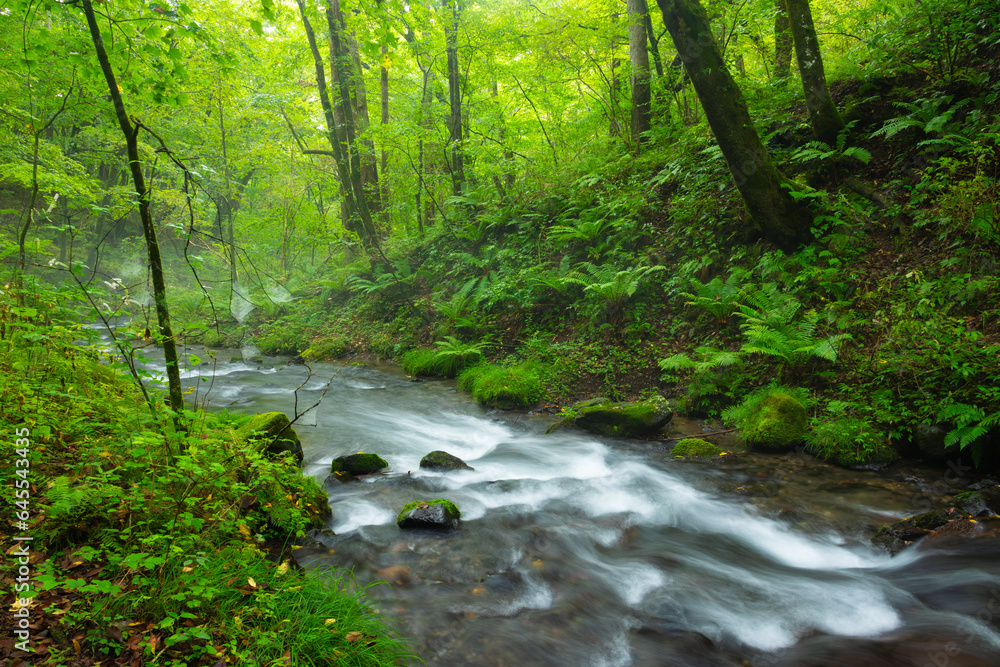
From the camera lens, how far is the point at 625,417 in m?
6.70

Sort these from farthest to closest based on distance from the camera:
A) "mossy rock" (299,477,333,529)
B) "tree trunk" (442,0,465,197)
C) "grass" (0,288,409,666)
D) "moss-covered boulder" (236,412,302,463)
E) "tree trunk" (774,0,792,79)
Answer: "tree trunk" (442,0,465,197) → "tree trunk" (774,0,792,79) → "moss-covered boulder" (236,412,302,463) → "mossy rock" (299,477,333,529) → "grass" (0,288,409,666)

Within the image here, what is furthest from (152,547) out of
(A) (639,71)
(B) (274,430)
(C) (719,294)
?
(A) (639,71)

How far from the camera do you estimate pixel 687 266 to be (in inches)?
314

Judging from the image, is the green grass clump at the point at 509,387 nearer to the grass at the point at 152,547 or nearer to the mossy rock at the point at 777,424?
the mossy rock at the point at 777,424

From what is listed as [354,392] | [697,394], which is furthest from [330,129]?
[697,394]

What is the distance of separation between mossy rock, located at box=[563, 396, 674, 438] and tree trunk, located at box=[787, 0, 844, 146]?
4.83 metres

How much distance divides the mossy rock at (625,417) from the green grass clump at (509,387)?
1.23 metres

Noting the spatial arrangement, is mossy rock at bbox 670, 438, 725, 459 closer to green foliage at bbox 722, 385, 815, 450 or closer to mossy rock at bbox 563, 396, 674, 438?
green foliage at bbox 722, 385, 815, 450

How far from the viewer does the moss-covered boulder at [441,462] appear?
19.1 ft

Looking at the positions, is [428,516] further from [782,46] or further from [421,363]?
[782,46]

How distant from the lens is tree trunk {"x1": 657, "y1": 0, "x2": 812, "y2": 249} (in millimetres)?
6430

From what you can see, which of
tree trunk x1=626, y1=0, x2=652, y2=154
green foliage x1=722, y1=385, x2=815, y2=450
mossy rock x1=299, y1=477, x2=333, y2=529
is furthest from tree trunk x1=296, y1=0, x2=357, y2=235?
green foliage x1=722, y1=385, x2=815, y2=450

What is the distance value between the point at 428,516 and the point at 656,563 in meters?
1.97

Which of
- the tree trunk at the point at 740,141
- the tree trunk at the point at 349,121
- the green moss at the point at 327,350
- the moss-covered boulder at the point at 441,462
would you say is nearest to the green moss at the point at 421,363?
the green moss at the point at 327,350
